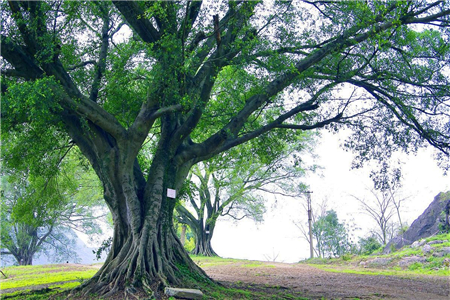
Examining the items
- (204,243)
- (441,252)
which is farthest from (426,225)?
(204,243)

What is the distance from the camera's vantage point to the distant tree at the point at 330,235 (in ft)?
103

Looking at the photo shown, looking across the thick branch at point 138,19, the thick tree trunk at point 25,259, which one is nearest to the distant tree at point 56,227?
the thick tree trunk at point 25,259

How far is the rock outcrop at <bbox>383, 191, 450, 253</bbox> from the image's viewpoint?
2075 cm

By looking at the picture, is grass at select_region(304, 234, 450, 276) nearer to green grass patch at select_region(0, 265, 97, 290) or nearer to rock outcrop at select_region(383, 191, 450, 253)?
rock outcrop at select_region(383, 191, 450, 253)

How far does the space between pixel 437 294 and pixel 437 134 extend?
14.1 feet

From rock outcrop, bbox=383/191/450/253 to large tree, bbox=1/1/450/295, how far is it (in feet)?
38.1

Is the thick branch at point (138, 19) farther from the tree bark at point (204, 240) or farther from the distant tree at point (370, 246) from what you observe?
the tree bark at point (204, 240)

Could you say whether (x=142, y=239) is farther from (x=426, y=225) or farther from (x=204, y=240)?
(x=204, y=240)

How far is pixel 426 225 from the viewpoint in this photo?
2145 cm

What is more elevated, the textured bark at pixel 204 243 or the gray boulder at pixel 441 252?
the textured bark at pixel 204 243

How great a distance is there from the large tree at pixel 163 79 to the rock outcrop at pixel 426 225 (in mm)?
11610

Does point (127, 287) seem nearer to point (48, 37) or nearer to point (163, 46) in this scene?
point (163, 46)

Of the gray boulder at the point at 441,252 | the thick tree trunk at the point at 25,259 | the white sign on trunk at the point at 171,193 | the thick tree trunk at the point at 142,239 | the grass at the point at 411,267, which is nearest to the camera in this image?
the thick tree trunk at the point at 142,239

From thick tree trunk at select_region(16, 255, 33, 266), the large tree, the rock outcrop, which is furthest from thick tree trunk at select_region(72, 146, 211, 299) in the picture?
thick tree trunk at select_region(16, 255, 33, 266)
